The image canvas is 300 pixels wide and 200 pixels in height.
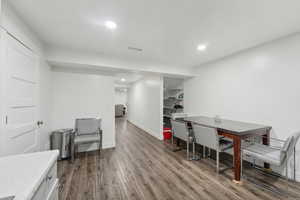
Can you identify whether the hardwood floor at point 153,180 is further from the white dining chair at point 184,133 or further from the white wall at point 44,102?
the white wall at point 44,102

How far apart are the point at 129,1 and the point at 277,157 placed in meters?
2.95

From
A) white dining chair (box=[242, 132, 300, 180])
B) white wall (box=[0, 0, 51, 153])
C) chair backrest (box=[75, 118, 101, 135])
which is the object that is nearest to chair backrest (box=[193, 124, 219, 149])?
white dining chair (box=[242, 132, 300, 180])

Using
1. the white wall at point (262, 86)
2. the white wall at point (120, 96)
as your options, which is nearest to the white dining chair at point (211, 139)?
the white wall at point (262, 86)

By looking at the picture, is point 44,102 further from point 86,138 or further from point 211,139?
point 211,139

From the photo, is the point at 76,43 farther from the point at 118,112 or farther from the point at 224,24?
the point at 118,112

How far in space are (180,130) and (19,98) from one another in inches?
119

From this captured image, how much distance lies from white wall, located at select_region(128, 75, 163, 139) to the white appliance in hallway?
316 cm

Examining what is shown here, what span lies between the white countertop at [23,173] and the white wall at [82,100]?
89.7 inches

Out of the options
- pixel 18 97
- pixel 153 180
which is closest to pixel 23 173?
pixel 18 97

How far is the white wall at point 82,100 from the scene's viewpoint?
306cm

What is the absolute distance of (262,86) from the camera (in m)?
2.50

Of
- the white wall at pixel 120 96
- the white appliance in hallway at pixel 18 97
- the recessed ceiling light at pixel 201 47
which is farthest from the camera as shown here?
the white wall at pixel 120 96

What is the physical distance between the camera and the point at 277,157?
5.93 ft

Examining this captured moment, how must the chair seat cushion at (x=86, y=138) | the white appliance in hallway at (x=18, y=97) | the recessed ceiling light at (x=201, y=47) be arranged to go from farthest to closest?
the chair seat cushion at (x=86, y=138), the recessed ceiling light at (x=201, y=47), the white appliance in hallway at (x=18, y=97)
